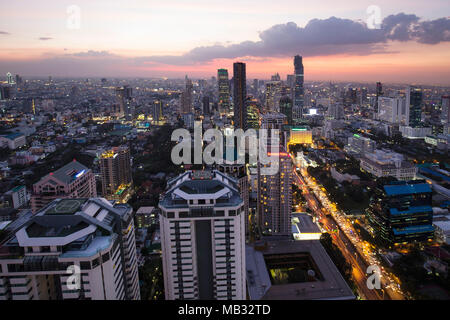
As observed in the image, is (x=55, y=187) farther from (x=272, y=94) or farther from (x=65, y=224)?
(x=272, y=94)

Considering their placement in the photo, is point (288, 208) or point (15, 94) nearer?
point (288, 208)

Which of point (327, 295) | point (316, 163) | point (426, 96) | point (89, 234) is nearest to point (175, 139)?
point (316, 163)

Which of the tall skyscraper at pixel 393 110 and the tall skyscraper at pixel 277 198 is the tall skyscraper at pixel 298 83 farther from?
the tall skyscraper at pixel 277 198

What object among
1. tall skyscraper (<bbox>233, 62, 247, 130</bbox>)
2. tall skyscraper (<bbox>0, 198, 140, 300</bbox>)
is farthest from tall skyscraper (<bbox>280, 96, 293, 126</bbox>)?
tall skyscraper (<bbox>0, 198, 140, 300</bbox>)

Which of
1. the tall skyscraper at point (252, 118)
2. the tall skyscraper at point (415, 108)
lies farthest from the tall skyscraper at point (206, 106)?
the tall skyscraper at point (415, 108)
